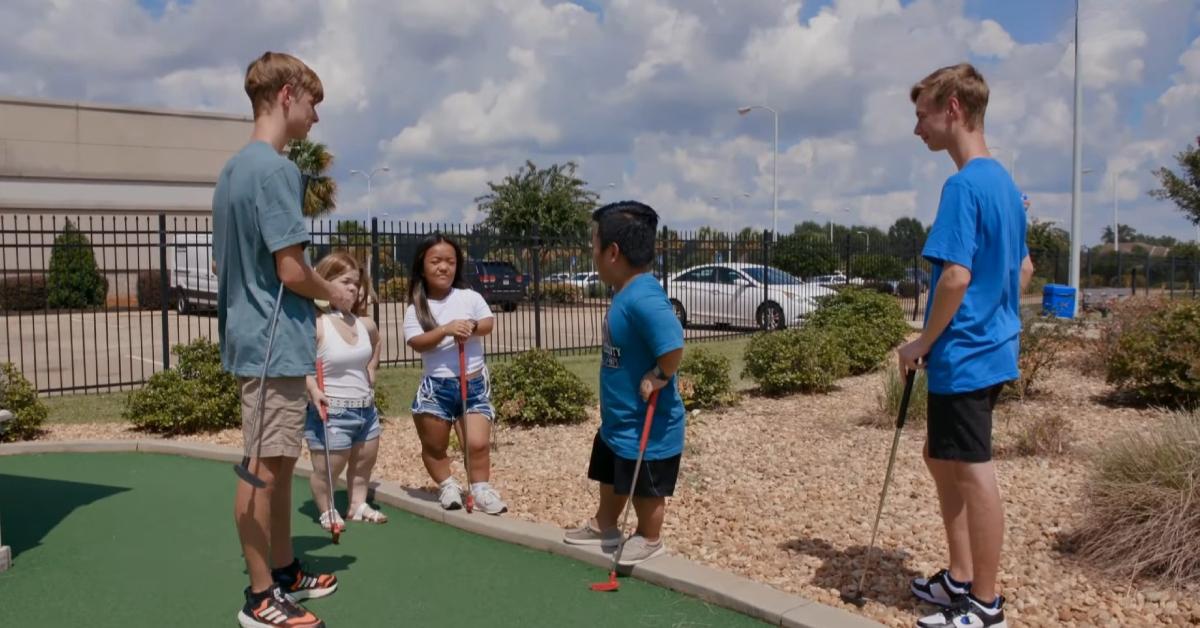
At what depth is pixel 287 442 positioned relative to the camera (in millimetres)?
3537

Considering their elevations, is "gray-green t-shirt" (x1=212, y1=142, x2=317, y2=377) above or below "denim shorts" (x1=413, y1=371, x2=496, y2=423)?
above

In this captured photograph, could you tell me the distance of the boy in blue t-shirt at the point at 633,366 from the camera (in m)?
4.12

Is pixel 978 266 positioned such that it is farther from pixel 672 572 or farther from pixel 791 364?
pixel 791 364

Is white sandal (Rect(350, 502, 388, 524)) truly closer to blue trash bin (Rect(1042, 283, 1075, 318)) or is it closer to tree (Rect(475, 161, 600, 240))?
blue trash bin (Rect(1042, 283, 1075, 318))

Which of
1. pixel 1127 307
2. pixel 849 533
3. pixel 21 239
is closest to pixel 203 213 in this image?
pixel 21 239

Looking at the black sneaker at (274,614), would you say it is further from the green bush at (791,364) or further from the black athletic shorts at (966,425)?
the green bush at (791,364)

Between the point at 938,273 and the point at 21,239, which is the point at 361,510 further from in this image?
the point at 21,239

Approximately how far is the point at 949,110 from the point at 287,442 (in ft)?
8.55

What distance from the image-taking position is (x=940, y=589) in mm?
3809

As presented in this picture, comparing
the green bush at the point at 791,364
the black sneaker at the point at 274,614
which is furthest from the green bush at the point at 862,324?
the black sneaker at the point at 274,614

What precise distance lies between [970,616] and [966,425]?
2.23 ft

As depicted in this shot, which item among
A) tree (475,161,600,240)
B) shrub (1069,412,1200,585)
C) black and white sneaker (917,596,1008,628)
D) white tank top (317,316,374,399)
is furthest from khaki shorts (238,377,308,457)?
tree (475,161,600,240)

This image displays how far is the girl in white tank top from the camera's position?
16.5ft

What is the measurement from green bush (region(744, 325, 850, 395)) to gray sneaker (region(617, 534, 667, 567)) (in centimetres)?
533
